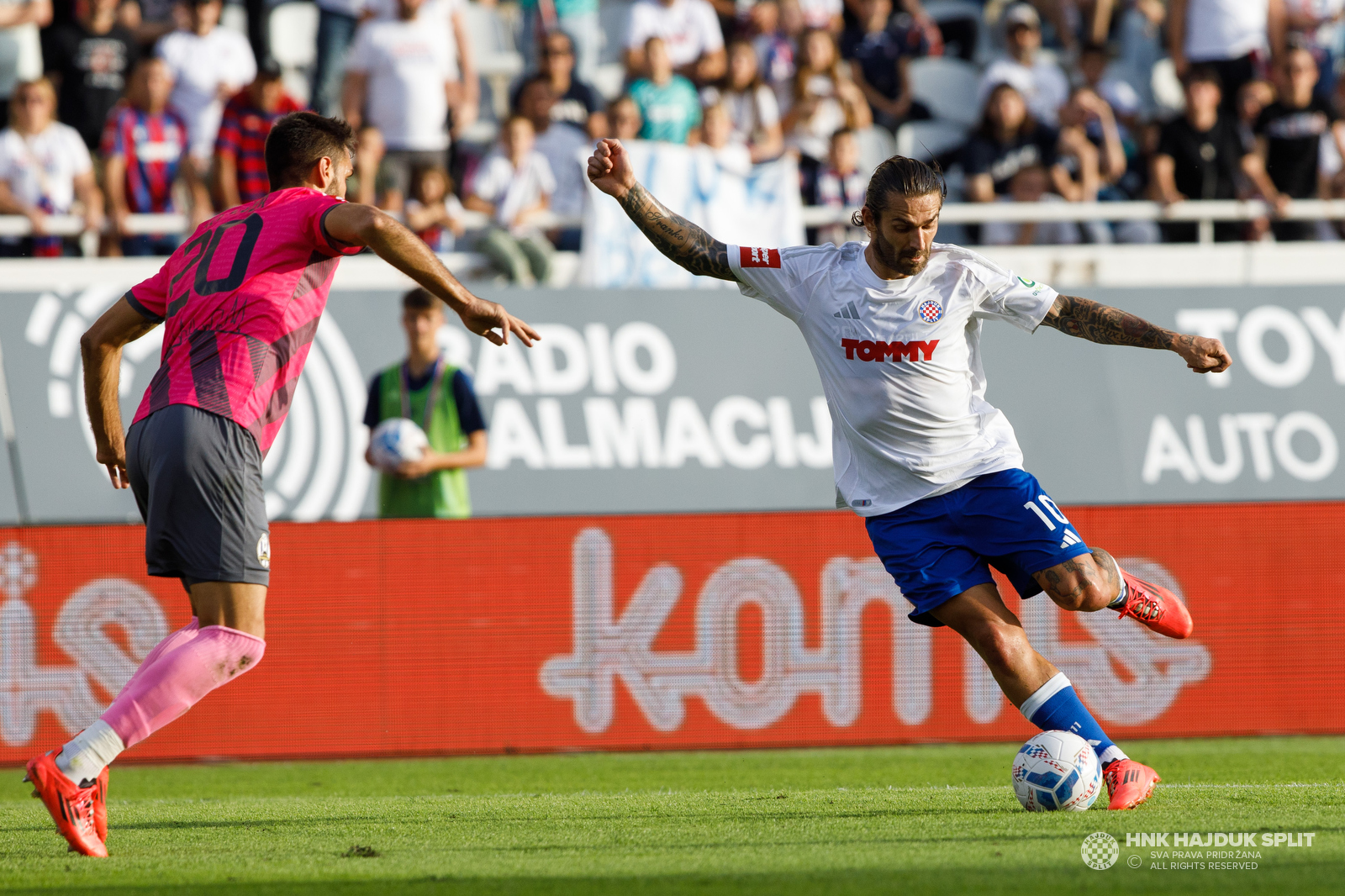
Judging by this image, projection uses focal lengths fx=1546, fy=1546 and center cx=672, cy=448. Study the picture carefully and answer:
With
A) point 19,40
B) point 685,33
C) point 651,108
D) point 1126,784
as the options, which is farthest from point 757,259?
point 19,40

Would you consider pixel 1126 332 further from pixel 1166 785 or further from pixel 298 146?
pixel 298 146

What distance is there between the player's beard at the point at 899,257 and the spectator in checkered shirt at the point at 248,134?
24.4 ft

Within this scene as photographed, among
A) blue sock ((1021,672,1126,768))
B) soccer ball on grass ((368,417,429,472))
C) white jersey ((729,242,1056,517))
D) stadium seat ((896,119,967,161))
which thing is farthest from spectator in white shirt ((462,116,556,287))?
blue sock ((1021,672,1126,768))

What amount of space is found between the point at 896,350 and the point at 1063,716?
56.5 inches

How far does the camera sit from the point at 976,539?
5.59 metres

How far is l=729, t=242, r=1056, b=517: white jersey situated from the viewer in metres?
5.60

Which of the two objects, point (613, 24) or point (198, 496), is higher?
point (613, 24)

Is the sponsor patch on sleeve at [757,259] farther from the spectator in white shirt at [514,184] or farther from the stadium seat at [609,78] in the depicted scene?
the stadium seat at [609,78]

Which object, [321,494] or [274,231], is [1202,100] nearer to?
[321,494]

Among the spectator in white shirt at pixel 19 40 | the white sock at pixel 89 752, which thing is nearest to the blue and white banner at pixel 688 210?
the spectator in white shirt at pixel 19 40

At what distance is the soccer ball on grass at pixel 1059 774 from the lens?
530cm

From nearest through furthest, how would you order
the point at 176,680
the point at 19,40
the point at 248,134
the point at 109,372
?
the point at 176,680 → the point at 109,372 → the point at 248,134 → the point at 19,40

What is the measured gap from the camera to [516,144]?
510 inches

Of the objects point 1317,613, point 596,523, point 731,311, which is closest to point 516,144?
point 731,311
